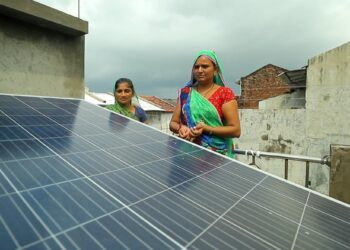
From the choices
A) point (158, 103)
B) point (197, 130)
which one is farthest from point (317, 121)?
point (158, 103)

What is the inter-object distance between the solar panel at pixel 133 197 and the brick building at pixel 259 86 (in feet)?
79.9

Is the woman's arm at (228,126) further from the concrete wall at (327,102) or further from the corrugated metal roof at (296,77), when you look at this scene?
the corrugated metal roof at (296,77)

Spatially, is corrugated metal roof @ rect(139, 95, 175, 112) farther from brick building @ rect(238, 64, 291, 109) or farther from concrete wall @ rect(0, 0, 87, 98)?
concrete wall @ rect(0, 0, 87, 98)

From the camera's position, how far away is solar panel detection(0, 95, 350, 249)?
50.6 inches

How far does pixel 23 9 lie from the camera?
442cm

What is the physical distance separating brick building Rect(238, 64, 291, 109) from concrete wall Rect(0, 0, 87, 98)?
2191cm

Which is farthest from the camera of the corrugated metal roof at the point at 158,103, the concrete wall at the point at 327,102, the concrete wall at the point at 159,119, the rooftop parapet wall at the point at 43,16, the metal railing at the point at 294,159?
the corrugated metal roof at the point at 158,103

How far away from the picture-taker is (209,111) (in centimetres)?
367

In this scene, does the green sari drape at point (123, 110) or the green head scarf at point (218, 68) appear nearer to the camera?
the green head scarf at point (218, 68)

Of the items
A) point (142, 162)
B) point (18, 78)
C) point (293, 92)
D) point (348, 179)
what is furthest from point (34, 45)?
point (293, 92)

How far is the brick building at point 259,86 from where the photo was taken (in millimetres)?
26020

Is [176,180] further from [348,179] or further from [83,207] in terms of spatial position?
[348,179]

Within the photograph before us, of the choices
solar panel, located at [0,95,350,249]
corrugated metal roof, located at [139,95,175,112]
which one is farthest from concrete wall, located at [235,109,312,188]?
corrugated metal roof, located at [139,95,175,112]

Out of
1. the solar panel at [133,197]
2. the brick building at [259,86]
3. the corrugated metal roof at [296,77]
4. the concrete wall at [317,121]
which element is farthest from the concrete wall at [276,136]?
the brick building at [259,86]
